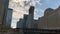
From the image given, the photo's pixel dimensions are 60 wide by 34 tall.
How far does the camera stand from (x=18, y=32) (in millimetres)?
2328

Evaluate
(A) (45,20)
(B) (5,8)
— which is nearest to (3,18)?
(B) (5,8)

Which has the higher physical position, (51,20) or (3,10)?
(3,10)

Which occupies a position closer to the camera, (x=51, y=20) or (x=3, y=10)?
(x=3, y=10)

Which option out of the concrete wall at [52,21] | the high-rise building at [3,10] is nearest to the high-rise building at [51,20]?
the concrete wall at [52,21]

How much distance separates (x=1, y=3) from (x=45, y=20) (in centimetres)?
239

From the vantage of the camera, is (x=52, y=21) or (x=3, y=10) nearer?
(x=3, y=10)

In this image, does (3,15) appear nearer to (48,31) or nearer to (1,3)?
(1,3)

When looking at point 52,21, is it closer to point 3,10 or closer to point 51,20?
point 51,20

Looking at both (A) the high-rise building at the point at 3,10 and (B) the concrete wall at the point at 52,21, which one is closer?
(A) the high-rise building at the point at 3,10

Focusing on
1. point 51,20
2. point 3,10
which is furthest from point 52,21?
point 3,10

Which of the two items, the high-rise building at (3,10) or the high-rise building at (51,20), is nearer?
the high-rise building at (3,10)

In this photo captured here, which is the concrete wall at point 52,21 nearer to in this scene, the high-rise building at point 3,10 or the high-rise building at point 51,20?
the high-rise building at point 51,20

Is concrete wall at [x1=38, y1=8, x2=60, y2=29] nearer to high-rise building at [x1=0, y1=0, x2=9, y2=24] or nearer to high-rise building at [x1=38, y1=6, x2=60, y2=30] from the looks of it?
high-rise building at [x1=38, y1=6, x2=60, y2=30]

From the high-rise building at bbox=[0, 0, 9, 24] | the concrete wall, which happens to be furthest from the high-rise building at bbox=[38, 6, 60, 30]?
the high-rise building at bbox=[0, 0, 9, 24]
